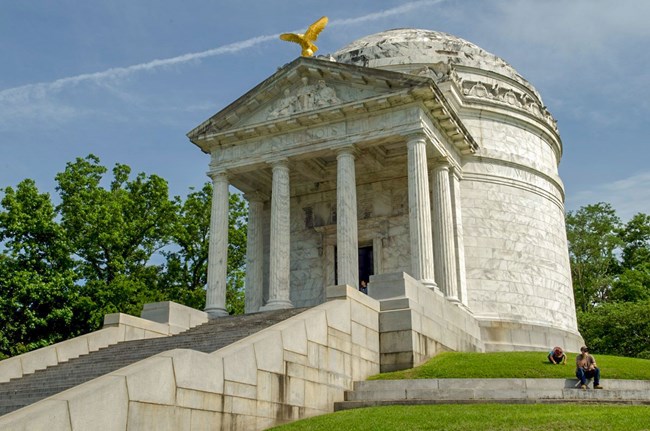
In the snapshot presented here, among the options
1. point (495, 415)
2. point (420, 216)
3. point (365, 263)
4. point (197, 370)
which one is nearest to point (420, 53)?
point (365, 263)

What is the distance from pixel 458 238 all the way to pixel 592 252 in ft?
97.0

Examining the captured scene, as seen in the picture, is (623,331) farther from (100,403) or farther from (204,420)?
(100,403)

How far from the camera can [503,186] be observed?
3244 cm

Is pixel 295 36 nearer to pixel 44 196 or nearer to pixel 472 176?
pixel 472 176

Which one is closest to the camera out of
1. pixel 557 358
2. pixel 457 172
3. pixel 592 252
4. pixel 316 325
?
pixel 316 325

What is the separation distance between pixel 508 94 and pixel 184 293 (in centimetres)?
2225

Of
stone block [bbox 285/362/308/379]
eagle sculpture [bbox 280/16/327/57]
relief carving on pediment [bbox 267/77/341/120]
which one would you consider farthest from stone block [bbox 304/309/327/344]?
eagle sculpture [bbox 280/16/327/57]

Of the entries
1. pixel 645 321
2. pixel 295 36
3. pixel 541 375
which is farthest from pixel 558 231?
pixel 541 375

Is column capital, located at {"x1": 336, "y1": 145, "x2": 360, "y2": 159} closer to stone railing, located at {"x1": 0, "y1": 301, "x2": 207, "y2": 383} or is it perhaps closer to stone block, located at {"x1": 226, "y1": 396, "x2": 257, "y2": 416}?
stone railing, located at {"x1": 0, "y1": 301, "x2": 207, "y2": 383}

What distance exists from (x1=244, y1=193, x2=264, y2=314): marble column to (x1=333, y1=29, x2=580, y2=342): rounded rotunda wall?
910 cm

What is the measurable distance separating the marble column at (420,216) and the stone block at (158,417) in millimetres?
13253

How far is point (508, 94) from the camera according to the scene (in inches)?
1366

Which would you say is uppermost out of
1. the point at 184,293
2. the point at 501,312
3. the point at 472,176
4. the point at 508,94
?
the point at 508,94

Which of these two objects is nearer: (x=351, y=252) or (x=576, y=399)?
(x=576, y=399)
